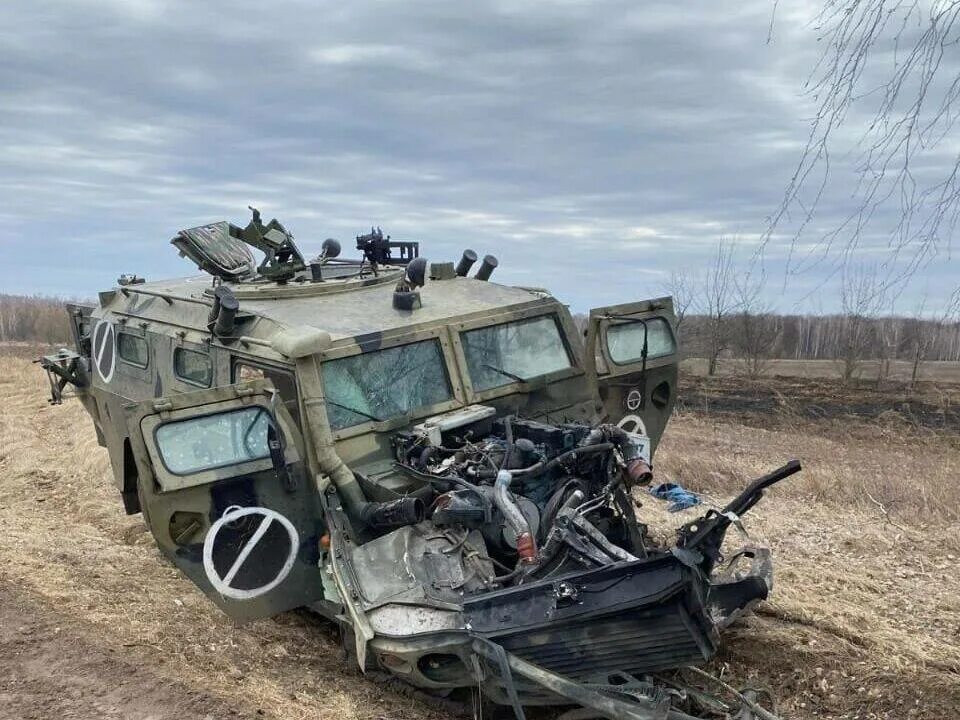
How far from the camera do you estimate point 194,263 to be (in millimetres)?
8234

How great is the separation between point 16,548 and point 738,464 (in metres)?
8.30

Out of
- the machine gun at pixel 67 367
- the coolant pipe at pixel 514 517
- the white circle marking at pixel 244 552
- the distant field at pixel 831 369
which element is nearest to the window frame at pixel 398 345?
the white circle marking at pixel 244 552

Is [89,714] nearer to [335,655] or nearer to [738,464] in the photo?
[335,655]

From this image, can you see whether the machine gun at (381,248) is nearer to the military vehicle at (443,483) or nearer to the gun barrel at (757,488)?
the military vehicle at (443,483)

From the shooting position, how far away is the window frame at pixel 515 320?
6641 mm

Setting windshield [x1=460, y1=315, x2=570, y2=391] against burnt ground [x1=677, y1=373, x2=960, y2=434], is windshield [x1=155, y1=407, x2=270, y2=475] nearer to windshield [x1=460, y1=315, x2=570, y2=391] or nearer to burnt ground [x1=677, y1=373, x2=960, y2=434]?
windshield [x1=460, y1=315, x2=570, y2=391]

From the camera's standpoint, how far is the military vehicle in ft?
14.8

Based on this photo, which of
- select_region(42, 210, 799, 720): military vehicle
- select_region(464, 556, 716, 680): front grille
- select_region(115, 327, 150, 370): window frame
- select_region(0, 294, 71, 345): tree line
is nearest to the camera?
select_region(464, 556, 716, 680): front grille

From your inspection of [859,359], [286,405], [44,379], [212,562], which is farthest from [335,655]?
[859,359]

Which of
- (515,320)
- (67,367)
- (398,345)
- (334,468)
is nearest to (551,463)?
(334,468)

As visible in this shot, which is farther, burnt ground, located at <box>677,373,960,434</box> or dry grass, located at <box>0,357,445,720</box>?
burnt ground, located at <box>677,373,960,434</box>

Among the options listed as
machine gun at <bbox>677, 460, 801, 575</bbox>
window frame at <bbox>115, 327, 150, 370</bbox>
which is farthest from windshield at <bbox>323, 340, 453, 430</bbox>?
window frame at <bbox>115, 327, 150, 370</bbox>

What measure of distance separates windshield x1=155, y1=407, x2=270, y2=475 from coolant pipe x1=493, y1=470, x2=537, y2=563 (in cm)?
136

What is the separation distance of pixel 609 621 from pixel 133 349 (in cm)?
524
